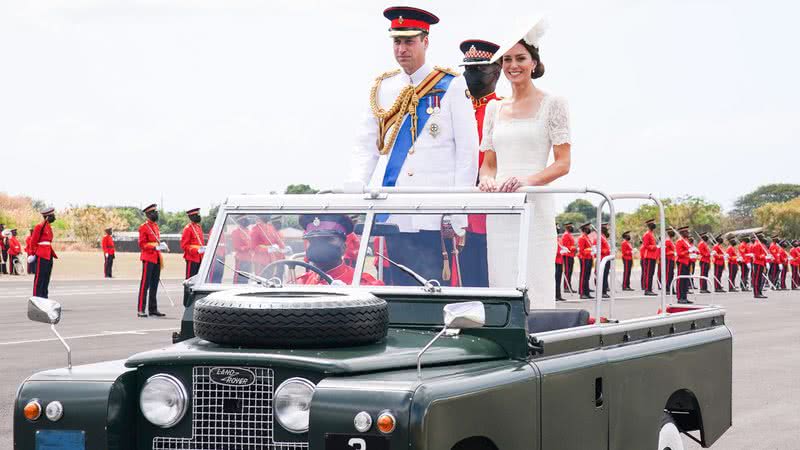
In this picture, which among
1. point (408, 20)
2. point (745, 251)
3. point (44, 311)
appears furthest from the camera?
point (745, 251)

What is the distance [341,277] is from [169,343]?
11.1 m

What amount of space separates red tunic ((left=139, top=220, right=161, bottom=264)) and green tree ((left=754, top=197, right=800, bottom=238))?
292 ft

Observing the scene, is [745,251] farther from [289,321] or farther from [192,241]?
[289,321]

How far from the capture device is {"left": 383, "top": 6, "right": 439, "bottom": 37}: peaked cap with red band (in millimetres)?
7668

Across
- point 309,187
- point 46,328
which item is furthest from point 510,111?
point 46,328

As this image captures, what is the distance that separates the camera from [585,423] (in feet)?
18.8

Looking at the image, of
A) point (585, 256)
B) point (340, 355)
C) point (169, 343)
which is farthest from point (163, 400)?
point (585, 256)

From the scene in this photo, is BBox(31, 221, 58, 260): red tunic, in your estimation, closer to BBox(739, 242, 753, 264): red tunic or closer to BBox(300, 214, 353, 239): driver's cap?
BBox(300, 214, 353, 239): driver's cap

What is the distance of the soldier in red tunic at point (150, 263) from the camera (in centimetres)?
2359

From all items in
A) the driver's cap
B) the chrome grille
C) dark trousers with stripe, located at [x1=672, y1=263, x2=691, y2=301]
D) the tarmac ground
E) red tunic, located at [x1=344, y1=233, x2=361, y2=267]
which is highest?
the driver's cap

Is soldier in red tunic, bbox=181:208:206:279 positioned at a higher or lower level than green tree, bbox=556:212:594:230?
lower

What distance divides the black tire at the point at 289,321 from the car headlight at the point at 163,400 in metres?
0.28

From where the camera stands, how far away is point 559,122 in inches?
285

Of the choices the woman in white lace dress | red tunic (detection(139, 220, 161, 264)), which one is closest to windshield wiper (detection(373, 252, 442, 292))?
the woman in white lace dress
